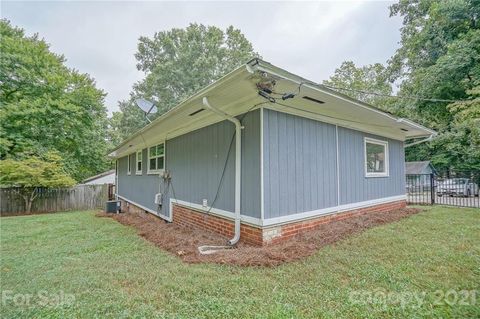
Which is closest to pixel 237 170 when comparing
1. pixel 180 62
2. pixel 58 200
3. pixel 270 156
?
pixel 270 156

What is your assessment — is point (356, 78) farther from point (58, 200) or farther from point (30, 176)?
point (30, 176)

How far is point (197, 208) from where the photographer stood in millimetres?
5383

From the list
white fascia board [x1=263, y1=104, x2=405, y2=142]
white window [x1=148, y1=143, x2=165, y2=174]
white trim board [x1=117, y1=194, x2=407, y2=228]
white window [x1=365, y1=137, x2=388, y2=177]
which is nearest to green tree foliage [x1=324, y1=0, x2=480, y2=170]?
white window [x1=365, y1=137, x2=388, y2=177]

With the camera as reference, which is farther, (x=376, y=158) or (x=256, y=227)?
(x=376, y=158)

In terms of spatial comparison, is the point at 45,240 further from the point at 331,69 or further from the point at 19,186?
the point at 331,69

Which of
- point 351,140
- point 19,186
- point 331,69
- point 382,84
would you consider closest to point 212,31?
point 331,69

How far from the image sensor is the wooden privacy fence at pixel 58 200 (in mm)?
10984

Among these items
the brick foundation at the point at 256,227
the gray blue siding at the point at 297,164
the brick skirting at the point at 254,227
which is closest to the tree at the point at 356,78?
the brick foundation at the point at 256,227

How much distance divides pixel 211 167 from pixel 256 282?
267cm

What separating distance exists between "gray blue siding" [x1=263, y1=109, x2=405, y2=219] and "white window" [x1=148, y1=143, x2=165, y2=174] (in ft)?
14.1

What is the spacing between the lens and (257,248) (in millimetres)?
3756

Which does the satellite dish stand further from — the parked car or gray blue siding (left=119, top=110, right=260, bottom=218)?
the parked car

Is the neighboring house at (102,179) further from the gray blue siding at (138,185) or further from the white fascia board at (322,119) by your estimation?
the white fascia board at (322,119)

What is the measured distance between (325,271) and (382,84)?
930 inches
